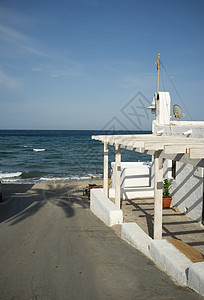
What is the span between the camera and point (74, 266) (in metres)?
4.88

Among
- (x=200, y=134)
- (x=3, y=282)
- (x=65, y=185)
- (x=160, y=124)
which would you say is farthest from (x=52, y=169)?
(x=3, y=282)

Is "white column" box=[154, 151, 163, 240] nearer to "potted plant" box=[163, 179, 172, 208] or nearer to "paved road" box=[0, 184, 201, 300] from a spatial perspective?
"paved road" box=[0, 184, 201, 300]

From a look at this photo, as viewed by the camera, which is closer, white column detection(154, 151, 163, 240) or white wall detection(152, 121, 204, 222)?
white column detection(154, 151, 163, 240)

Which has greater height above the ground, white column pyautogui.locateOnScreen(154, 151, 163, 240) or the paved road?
white column pyautogui.locateOnScreen(154, 151, 163, 240)

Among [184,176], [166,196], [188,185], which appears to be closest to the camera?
[188,185]

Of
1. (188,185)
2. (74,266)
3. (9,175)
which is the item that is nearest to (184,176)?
(188,185)

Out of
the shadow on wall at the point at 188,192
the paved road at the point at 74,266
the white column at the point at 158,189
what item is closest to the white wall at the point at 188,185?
the shadow on wall at the point at 188,192

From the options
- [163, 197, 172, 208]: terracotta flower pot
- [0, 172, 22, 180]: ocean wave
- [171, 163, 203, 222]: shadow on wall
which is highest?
[171, 163, 203, 222]: shadow on wall

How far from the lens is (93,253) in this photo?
5.60 meters

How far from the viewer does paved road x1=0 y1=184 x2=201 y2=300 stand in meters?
3.85

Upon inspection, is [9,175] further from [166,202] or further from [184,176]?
[184,176]

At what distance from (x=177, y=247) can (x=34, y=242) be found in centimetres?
369

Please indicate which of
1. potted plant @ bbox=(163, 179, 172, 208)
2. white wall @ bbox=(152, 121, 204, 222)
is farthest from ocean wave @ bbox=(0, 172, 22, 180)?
white wall @ bbox=(152, 121, 204, 222)

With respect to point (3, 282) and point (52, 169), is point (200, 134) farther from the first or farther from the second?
point (52, 169)
